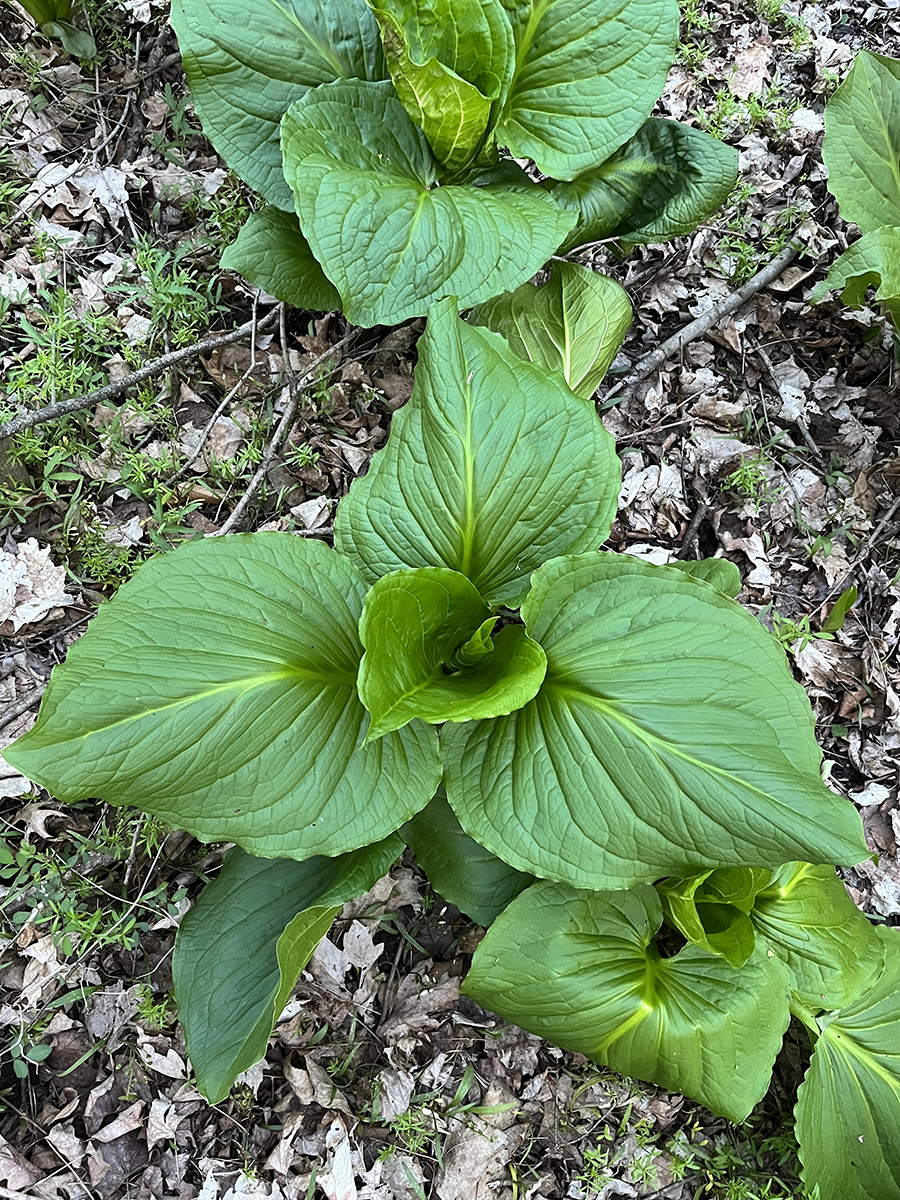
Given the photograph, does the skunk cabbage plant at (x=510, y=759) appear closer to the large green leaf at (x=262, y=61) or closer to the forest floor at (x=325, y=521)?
the forest floor at (x=325, y=521)

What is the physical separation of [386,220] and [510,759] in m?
1.51

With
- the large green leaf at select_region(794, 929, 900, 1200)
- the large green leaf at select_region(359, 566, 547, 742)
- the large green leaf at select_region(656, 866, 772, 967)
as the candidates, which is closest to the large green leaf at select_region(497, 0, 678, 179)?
the large green leaf at select_region(359, 566, 547, 742)

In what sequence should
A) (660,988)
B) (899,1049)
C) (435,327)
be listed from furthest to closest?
1. (899,1049)
2. (660,988)
3. (435,327)

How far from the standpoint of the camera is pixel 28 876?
256cm

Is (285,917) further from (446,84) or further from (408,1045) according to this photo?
(446,84)

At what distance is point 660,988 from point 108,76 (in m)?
3.90

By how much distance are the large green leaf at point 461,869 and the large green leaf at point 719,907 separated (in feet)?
1.36

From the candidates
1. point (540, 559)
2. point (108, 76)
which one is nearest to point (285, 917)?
point (540, 559)

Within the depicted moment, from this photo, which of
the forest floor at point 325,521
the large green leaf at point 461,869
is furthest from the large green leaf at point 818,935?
the large green leaf at point 461,869

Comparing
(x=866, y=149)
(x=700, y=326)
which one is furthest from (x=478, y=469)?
(x=866, y=149)

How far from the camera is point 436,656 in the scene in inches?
86.9

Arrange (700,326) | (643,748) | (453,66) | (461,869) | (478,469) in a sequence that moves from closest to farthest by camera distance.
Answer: (643,748)
(478,469)
(461,869)
(453,66)
(700,326)

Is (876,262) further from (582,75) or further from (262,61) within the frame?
(262,61)

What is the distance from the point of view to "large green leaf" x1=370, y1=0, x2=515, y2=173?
7.34 ft
